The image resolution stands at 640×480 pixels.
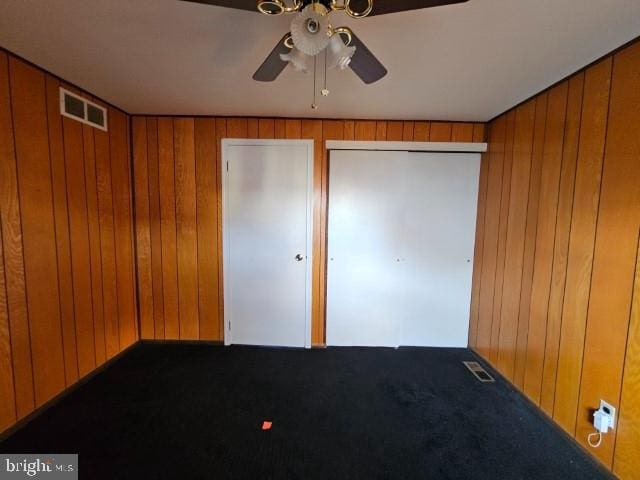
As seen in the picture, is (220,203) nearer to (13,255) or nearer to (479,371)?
→ (13,255)

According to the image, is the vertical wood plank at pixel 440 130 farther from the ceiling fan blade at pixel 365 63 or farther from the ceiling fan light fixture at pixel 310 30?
the ceiling fan light fixture at pixel 310 30

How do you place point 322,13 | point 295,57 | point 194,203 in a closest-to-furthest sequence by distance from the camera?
point 322,13 → point 295,57 → point 194,203

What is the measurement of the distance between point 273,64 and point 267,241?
5.60 ft

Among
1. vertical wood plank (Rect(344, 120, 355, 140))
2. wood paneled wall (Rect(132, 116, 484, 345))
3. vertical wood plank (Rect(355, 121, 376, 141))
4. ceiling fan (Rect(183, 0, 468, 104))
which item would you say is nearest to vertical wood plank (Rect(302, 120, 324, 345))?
wood paneled wall (Rect(132, 116, 484, 345))

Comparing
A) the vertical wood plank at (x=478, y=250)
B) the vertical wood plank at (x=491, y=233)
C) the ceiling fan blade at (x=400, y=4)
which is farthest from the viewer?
the vertical wood plank at (x=478, y=250)

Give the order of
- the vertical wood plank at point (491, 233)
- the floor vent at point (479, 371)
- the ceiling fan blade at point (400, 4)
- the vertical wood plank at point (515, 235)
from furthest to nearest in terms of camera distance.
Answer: the vertical wood plank at point (491, 233) → the floor vent at point (479, 371) → the vertical wood plank at point (515, 235) → the ceiling fan blade at point (400, 4)

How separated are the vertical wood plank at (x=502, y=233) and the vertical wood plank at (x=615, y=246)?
0.78 meters

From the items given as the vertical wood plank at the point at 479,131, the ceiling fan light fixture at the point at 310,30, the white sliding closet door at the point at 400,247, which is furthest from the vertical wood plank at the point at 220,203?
the vertical wood plank at the point at 479,131

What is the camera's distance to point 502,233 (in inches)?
92.0

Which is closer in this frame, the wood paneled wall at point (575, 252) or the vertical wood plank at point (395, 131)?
the wood paneled wall at point (575, 252)

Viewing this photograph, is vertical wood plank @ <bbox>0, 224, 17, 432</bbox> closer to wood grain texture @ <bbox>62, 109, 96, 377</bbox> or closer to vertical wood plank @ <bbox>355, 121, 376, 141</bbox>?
→ wood grain texture @ <bbox>62, 109, 96, 377</bbox>

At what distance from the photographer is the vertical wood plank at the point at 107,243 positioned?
2.31 metres

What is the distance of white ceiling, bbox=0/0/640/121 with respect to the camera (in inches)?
48.6

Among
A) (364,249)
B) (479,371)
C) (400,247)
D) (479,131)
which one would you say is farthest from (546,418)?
(479,131)
